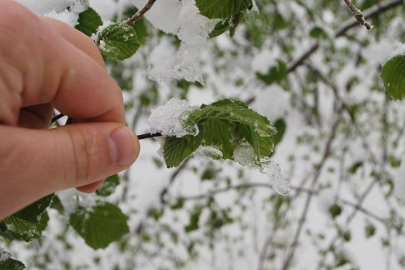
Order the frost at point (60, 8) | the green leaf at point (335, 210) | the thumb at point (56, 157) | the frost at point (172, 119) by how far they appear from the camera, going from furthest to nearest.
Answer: the green leaf at point (335, 210), the frost at point (60, 8), the frost at point (172, 119), the thumb at point (56, 157)

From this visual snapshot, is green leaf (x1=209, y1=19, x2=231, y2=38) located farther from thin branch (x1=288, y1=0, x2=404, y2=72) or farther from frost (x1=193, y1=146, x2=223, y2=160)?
thin branch (x1=288, y1=0, x2=404, y2=72)

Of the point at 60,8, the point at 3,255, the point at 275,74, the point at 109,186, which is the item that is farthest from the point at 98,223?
the point at 275,74

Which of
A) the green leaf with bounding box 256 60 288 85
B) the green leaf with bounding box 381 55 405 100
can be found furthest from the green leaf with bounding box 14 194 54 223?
the green leaf with bounding box 256 60 288 85

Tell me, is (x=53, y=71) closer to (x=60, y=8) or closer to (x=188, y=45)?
(x=60, y=8)

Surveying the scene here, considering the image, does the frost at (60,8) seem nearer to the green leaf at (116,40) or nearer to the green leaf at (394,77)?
the green leaf at (116,40)

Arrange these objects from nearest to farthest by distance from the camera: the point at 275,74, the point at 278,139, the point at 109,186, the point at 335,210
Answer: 1. the point at 109,186
2. the point at 278,139
3. the point at 275,74
4. the point at 335,210

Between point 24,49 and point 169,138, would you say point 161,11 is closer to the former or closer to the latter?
point 169,138

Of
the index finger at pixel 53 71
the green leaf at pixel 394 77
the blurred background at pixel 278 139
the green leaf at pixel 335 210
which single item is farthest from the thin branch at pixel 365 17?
the index finger at pixel 53 71
